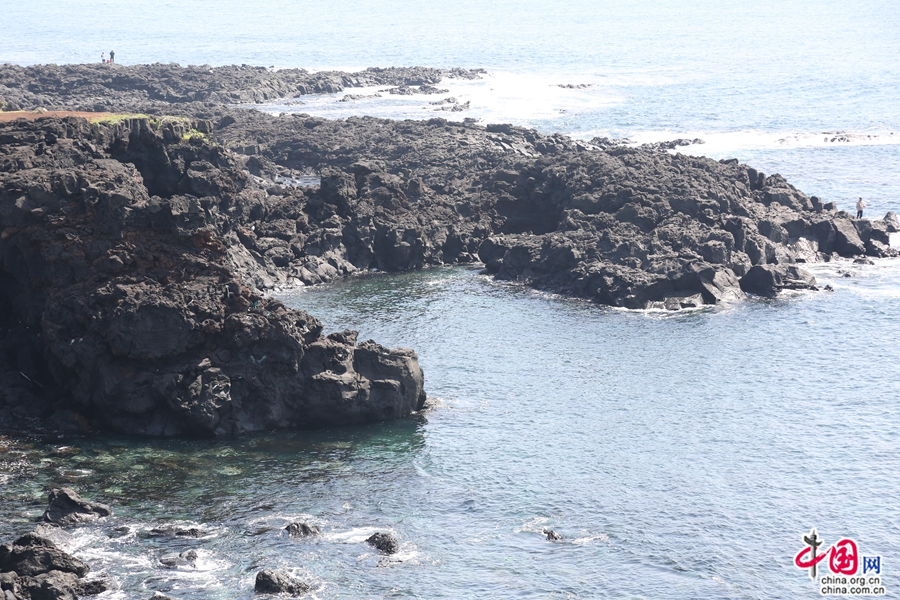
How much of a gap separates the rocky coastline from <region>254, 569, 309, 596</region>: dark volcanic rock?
14.9m

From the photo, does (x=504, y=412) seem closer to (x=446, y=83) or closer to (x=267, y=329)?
(x=267, y=329)

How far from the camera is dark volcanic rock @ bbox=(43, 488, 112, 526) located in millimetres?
42375

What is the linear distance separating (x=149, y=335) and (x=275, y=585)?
18.0 meters

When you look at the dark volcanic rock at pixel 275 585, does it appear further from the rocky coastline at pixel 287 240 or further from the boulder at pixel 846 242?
the boulder at pixel 846 242

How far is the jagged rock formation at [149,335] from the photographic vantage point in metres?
52.0

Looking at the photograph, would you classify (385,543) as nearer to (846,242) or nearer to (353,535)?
(353,535)

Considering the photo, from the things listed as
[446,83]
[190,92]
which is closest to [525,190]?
[190,92]

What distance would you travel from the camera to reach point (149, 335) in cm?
5184

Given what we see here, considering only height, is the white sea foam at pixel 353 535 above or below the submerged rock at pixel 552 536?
→ below

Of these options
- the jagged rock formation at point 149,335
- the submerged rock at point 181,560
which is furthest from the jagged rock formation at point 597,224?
the submerged rock at point 181,560

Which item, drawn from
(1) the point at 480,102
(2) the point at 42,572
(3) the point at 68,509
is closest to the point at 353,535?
(3) the point at 68,509

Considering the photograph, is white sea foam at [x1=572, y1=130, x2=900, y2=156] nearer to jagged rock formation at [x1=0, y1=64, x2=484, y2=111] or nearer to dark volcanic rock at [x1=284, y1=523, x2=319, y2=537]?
jagged rock formation at [x1=0, y1=64, x2=484, y2=111]

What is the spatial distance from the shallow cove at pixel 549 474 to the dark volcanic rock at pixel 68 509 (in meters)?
0.84

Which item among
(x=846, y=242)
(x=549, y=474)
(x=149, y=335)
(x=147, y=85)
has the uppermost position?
Answer: (x=147, y=85)
